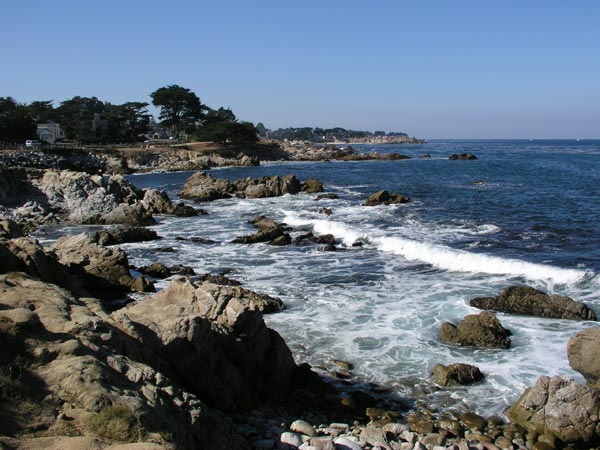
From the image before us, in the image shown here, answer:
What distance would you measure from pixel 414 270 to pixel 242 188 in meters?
30.4

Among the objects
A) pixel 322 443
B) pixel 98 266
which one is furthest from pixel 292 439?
pixel 98 266

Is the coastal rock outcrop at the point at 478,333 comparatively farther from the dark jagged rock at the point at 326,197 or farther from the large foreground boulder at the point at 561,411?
the dark jagged rock at the point at 326,197

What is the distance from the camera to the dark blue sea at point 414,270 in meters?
12.7

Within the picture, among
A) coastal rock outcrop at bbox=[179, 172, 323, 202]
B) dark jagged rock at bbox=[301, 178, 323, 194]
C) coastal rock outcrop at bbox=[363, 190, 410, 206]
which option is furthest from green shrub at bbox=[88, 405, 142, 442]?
dark jagged rock at bbox=[301, 178, 323, 194]

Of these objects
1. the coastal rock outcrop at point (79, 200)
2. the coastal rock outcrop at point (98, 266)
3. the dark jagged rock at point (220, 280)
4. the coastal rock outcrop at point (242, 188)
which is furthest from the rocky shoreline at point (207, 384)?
the coastal rock outcrop at point (242, 188)

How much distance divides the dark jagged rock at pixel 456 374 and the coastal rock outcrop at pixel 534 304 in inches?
191

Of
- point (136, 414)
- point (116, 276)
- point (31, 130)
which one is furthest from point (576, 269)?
point (31, 130)

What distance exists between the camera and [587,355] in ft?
37.7

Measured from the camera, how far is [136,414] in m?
6.07

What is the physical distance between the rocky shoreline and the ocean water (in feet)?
2.14

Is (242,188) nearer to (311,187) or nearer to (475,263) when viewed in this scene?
(311,187)

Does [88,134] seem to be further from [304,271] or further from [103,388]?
[103,388]

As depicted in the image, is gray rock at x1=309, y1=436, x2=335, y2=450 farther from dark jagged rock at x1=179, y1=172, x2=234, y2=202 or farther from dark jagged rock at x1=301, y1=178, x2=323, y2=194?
dark jagged rock at x1=301, y1=178, x2=323, y2=194

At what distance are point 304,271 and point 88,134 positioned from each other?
8290 centimetres
